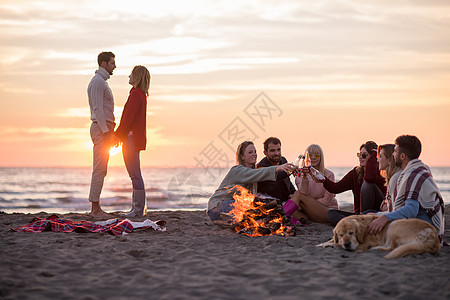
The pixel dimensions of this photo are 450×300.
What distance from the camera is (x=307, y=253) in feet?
17.2

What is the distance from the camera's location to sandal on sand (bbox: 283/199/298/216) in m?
7.57

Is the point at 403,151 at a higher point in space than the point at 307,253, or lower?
higher

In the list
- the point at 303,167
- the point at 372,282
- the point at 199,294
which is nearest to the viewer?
the point at 199,294

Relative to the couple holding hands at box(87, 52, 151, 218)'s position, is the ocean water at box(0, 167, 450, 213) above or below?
below

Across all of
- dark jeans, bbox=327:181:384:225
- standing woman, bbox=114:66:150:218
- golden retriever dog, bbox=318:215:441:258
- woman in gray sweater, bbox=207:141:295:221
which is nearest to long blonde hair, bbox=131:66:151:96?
standing woman, bbox=114:66:150:218

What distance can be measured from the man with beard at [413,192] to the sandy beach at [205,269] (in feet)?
1.34

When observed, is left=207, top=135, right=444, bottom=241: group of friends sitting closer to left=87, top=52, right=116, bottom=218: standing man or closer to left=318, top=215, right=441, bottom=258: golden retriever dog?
left=318, top=215, right=441, bottom=258: golden retriever dog

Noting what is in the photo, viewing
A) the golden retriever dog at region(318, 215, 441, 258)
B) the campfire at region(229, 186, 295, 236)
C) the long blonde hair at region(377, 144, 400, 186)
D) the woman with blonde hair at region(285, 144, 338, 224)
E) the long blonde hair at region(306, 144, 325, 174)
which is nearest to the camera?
the golden retriever dog at region(318, 215, 441, 258)

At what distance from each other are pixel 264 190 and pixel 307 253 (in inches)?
97.4

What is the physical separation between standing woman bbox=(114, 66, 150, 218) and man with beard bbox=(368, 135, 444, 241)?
470cm

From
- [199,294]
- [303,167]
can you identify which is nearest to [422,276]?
[199,294]

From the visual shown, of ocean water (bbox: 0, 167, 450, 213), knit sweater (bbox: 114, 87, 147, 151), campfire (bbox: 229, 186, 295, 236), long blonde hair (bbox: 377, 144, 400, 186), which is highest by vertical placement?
knit sweater (bbox: 114, 87, 147, 151)

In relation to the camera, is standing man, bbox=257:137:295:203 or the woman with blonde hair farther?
the woman with blonde hair

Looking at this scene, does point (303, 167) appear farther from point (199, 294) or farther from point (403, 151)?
point (199, 294)
